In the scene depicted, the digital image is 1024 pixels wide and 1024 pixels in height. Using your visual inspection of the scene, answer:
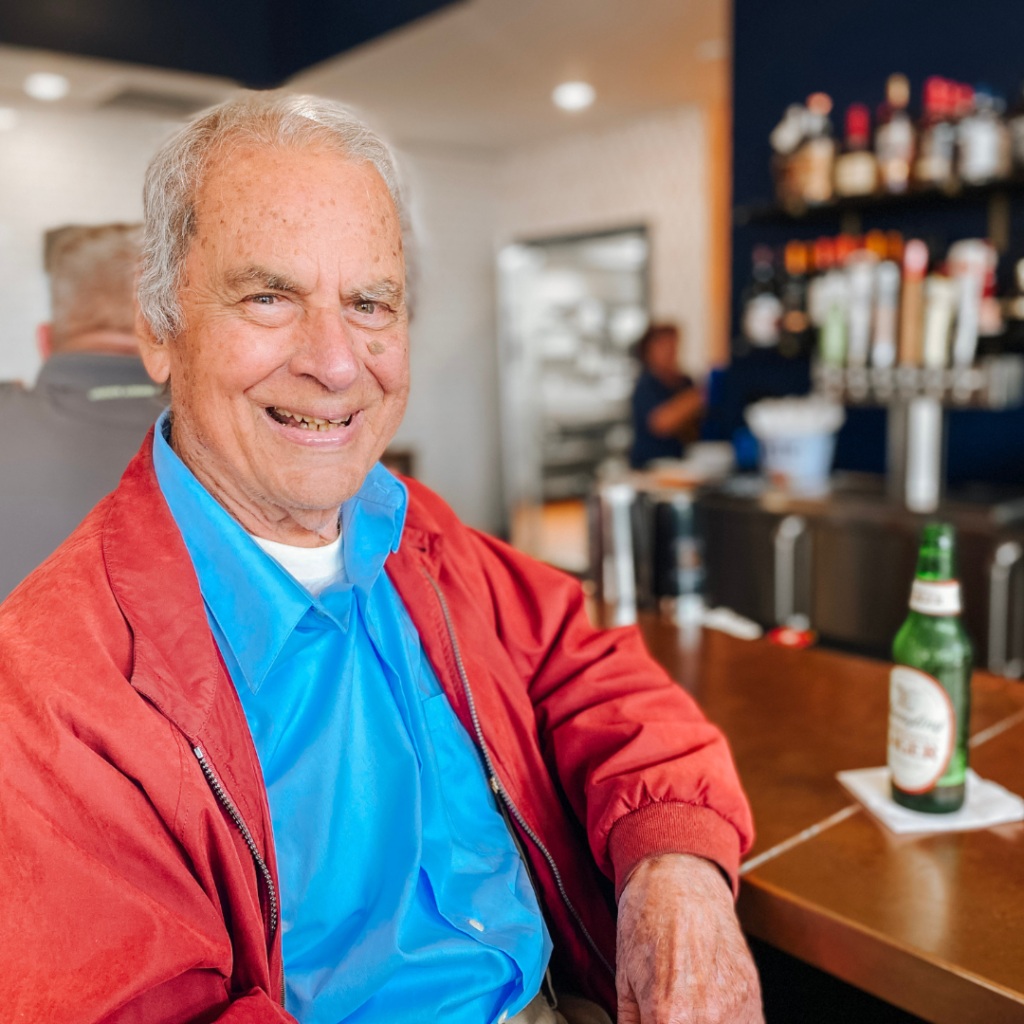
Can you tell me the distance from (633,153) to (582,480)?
2462 mm

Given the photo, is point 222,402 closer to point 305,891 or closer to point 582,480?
point 305,891

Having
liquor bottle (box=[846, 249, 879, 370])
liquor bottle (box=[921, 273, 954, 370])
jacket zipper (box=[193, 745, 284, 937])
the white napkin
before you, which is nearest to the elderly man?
jacket zipper (box=[193, 745, 284, 937])

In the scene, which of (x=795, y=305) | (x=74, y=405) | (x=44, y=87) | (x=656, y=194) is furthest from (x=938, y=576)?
(x=656, y=194)

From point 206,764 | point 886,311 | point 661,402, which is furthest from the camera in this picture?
point 661,402

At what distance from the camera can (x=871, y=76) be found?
3.61 m

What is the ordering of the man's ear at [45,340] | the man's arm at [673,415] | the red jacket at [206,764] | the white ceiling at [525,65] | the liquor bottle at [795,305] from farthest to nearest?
the man's arm at [673,415] < the white ceiling at [525,65] < the liquor bottle at [795,305] < the man's ear at [45,340] < the red jacket at [206,764]

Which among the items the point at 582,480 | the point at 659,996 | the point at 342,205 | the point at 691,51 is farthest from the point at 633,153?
the point at 659,996

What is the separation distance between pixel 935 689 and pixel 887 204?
2947 mm

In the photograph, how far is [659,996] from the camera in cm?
84

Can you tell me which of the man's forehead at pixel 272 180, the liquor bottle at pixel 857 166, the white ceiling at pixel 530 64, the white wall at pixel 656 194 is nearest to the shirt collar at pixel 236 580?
the man's forehead at pixel 272 180

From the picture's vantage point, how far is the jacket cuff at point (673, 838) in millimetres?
963

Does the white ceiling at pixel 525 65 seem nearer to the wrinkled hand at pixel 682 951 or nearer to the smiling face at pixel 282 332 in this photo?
the smiling face at pixel 282 332

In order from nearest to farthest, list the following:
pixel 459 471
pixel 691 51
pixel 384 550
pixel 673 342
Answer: pixel 384 550 → pixel 691 51 → pixel 673 342 → pixel 459 471

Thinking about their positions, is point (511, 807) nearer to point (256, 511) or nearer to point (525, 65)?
point (256, 511)
